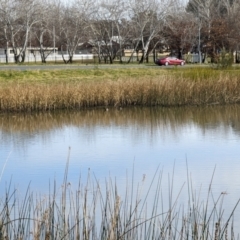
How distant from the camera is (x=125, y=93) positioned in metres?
18.3

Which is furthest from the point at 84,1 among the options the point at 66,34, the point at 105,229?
the point at 105,229

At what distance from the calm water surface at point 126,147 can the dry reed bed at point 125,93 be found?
16.7 inches

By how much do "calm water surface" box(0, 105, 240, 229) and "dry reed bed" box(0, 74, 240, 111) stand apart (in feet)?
1.39

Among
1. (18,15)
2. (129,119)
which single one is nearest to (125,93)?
(129,119)

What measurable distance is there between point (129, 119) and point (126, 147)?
4.38m

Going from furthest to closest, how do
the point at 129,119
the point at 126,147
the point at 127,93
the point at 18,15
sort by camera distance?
the point at 18,15 < the point at 127,93 < the point at 129,119 < the point at 126,147

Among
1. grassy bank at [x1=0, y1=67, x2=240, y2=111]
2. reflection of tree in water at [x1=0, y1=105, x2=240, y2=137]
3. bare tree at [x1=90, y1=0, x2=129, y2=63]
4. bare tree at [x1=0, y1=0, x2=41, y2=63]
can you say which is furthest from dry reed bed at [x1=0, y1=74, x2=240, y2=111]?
bare tree at [x1=90, y1=0, x2=129, y2=63]

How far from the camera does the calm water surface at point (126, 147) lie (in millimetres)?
9102

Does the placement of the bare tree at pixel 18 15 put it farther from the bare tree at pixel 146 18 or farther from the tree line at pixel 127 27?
the bare tree at pixel 146 18

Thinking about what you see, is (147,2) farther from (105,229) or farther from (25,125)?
(105,229)

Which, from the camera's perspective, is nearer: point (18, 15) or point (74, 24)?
point (18, 15)

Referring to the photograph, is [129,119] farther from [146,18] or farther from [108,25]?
[108,25]

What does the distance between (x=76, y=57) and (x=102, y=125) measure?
36.0m

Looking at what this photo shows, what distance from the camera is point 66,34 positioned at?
137ft
